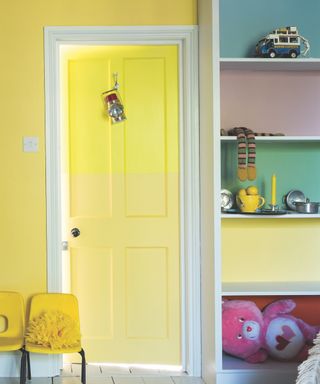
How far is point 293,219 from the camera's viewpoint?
3086mm

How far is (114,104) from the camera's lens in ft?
10.5

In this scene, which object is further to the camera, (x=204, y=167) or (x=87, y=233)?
(x=87, y=233)

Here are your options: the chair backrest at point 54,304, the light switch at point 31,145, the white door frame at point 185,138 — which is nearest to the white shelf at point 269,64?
the white door frame at point 185,138

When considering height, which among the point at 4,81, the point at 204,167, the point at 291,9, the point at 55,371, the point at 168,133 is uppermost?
the point at 291,9

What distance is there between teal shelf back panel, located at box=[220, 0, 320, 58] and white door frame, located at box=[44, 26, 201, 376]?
0.22 m

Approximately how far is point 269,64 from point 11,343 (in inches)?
83.0

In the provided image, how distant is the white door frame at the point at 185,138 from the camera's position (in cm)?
308

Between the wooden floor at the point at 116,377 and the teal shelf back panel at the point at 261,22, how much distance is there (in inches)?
75.6

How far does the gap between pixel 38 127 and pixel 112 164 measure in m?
0.50

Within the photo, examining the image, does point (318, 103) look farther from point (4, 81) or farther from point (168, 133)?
point (4, 81)

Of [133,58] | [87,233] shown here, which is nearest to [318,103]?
[133,58]

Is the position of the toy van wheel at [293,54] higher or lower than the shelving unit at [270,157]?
higher

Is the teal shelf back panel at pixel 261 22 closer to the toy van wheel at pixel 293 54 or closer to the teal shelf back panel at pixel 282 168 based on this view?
the toy van wheel at pixel 293 54

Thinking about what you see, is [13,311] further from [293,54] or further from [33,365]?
[293,54]
